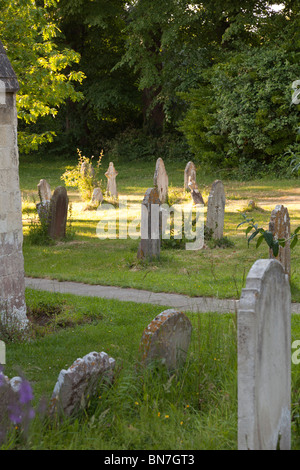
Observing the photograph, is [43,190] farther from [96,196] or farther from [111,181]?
[111,181]

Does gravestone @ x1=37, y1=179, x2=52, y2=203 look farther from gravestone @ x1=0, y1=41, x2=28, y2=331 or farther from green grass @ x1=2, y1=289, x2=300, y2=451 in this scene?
green grass @ x1=2, y1=289, x2=300, y2=451

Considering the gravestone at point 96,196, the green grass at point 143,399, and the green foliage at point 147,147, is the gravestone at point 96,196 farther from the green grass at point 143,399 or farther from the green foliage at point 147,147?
the green foliage at point 147,147

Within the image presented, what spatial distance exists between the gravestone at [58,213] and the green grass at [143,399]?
671 cm

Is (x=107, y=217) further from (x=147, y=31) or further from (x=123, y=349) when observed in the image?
(x=147, y=31)

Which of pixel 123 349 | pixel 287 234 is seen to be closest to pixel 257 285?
pixel 123 349

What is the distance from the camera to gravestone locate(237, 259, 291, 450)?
3371 mm

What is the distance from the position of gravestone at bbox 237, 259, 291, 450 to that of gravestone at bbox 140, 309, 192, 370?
144 cm

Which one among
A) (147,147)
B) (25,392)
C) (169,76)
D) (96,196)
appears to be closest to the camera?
(25,392)

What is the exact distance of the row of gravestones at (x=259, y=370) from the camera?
3.38m

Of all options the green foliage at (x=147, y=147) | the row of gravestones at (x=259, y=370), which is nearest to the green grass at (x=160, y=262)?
the row of gravestones at (x=259, y=370)

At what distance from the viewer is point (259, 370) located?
345 cm

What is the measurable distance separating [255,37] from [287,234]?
21738 millimetres

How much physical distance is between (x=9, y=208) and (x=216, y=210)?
257 inches

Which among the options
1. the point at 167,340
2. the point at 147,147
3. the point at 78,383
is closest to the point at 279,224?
the point at 167,340
